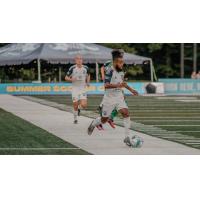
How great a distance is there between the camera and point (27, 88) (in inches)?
996

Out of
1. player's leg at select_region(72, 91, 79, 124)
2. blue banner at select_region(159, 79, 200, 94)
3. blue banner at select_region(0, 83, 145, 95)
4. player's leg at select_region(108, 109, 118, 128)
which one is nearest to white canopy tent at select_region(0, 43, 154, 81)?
blue banner at select_region(0, 83, 145, 95)

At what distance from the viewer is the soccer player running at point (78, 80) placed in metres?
16.0

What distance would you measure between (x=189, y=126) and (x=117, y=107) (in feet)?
12.5

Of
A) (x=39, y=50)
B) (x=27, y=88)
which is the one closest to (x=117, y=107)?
(x=27, y=88)

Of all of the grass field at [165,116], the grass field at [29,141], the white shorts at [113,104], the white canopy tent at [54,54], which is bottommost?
the grass field at [165,116]

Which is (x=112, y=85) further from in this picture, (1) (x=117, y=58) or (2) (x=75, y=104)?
(2) (x=75, y=104)

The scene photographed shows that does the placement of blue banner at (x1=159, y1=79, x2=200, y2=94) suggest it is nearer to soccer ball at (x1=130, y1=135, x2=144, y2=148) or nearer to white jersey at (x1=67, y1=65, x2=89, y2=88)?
white jersey at (x1=67, y1=65, x2=89, y2=88)

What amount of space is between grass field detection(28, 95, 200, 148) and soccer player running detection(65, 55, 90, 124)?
91 cm

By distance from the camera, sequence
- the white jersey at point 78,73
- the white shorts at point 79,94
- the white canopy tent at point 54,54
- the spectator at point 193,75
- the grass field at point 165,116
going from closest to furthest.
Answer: the grass field at point 165,116 → the white jersey at point 78,73 → the white shorts at point 79,94 → the spectator at point 193,75 → the white canopy tent at point 54,54

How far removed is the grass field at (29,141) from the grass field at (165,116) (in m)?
1.88

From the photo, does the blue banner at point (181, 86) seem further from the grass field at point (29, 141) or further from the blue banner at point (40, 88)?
the grass field at point (29, 141)

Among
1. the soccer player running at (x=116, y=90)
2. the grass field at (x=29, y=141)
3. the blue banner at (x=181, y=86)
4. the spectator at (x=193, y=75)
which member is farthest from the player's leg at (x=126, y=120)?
the spectator at (x=193, y=75)

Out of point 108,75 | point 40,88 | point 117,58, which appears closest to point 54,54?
point 40,88

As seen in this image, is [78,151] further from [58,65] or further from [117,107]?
[58,65]
